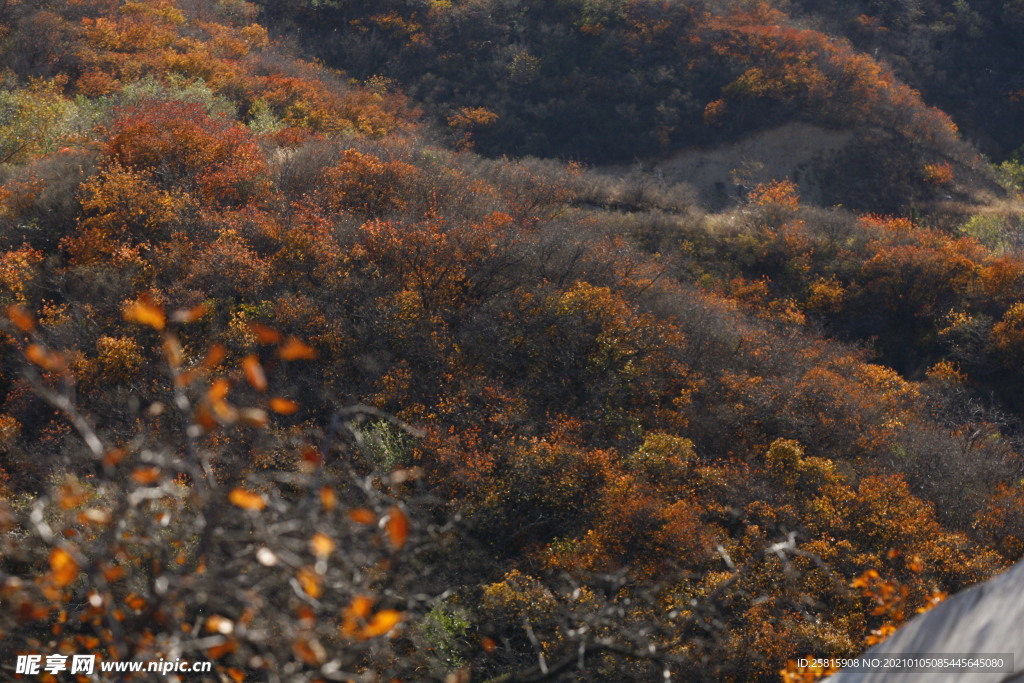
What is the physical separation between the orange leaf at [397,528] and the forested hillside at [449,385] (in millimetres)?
58

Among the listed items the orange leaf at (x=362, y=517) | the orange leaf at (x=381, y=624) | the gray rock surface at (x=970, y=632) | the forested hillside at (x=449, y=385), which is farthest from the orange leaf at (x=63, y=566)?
the gray rock surface at (x=970, y=632)

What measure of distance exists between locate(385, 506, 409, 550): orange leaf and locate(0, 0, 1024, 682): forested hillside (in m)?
0.06

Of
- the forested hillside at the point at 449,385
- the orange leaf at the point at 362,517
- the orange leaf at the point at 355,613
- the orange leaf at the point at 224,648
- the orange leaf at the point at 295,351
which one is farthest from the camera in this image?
the forested hillside at the point at 449,385

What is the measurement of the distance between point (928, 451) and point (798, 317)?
863cm

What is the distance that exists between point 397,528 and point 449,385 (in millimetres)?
11639

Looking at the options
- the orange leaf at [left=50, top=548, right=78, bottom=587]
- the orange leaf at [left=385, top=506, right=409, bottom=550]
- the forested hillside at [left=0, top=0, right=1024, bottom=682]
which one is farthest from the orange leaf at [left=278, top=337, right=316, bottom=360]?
the orange leaf at [left=50, top=548, right=78, bottom=587]

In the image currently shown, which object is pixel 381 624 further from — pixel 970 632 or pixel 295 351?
pixel 970 632

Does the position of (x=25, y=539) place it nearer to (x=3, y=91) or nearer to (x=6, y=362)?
(x=6, y=362)

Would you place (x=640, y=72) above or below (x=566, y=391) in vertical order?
above

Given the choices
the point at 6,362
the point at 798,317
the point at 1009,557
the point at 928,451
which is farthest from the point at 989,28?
the point at 6,362

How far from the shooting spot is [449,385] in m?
15.8

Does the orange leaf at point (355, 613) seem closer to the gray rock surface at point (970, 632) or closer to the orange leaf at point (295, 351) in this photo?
the orange leaf at point (295, 351)

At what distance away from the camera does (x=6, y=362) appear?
1623 centimetres

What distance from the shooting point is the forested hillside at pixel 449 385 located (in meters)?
5.16
